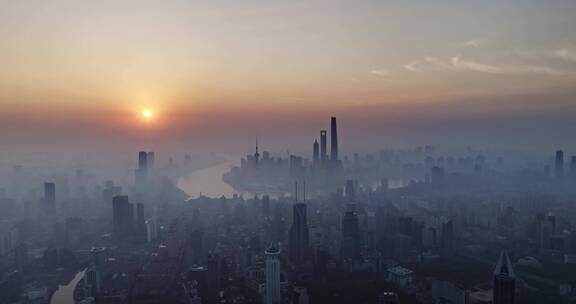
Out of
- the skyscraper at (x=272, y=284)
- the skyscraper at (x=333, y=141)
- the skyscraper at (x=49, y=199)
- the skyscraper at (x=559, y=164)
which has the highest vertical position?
the skyscraper at (x=333, y=141)

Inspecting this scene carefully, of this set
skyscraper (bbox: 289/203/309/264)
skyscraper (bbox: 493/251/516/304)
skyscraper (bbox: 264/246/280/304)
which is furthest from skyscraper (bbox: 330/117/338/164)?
skyscraper (bbox: 493/251/516/304)

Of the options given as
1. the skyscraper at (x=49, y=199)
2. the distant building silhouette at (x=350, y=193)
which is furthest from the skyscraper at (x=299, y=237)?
the skyscraper at (x=49, y=199)

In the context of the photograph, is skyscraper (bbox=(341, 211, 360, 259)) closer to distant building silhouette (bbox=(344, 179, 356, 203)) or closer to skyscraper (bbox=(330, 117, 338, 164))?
distant building silhouette (bbox=(344, 179, 356, 203))

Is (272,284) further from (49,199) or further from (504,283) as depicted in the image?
(49,199)

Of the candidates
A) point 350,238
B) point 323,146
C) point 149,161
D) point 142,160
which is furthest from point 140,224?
point 323,146

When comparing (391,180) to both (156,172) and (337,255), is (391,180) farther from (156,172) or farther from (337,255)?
(337,255)

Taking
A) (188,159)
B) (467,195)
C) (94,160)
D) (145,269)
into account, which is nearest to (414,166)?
(467,195)

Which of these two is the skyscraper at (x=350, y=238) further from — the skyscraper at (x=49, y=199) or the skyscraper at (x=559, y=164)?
the skyscraper at (x=559, y=164)
